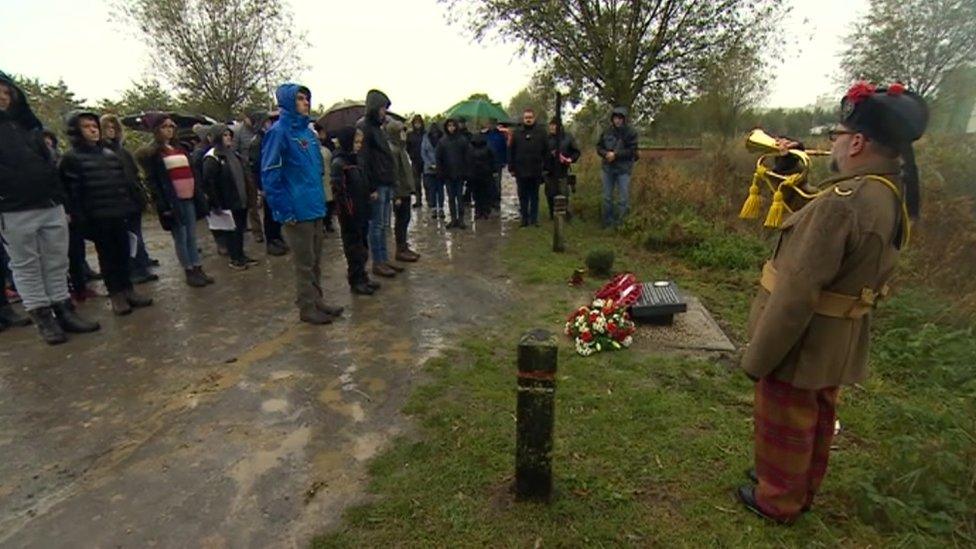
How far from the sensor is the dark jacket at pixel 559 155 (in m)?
9.48

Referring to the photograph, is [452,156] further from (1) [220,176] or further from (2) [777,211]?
(2) [777,211]

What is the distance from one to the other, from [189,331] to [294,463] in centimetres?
265

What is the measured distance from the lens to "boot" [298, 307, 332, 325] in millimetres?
5160

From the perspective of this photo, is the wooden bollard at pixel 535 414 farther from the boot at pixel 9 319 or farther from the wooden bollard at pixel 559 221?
the wooden bollard at pixel 559 221

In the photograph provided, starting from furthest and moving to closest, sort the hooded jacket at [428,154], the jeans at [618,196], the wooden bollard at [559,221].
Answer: the hooded jacket at [428,154] < the jeans at [618,196] < the wooden bollard at [559,221]

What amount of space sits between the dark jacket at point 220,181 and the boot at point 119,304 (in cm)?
184

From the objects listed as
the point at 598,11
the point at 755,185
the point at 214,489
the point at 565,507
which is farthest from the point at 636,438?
the point at 598,11

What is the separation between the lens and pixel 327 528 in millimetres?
2559

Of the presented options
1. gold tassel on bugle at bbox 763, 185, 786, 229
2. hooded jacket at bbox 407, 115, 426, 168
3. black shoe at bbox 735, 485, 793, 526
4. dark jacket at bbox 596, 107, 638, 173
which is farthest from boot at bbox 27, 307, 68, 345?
hooded jacket at bbox 407, 115, 426, 168

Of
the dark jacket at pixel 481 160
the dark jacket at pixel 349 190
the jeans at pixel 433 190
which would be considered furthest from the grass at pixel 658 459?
the jeans at pixel 433 190

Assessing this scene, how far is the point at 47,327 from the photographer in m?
4.80

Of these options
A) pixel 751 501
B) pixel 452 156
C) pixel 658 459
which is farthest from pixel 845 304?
pixel 452 156

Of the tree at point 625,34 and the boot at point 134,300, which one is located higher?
the tree at point 625,34

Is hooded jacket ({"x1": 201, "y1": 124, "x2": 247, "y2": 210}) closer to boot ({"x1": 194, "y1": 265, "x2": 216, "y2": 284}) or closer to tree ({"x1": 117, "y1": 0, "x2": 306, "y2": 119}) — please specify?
boot ({"x1": 194, "y1": 265, "x2": 216, "y2": 284})
